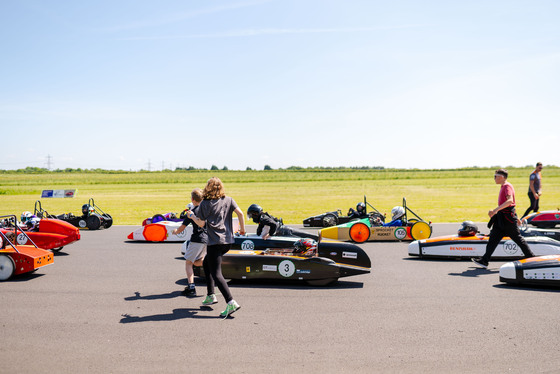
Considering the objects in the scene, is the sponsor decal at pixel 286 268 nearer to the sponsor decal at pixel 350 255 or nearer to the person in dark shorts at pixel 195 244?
the sponsor decal at pixel 350 255

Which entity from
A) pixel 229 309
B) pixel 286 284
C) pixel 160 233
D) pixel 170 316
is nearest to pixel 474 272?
pixel 286 284

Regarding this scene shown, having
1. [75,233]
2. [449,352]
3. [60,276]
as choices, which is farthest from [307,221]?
[449,352]

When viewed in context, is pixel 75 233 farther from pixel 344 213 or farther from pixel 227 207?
pixel 344 213

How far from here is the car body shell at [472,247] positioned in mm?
9359

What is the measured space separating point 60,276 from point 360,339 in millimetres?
6222

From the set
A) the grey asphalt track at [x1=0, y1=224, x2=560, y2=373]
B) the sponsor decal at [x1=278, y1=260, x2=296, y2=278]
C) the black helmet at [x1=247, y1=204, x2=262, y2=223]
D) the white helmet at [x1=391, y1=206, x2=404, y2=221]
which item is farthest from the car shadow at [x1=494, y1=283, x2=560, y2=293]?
the white helmet at [x1=391, y1=206, x2=404, y2=221]

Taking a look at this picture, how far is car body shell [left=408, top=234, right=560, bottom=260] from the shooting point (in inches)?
368

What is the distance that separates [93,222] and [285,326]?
536 inches

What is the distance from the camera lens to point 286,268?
768cm

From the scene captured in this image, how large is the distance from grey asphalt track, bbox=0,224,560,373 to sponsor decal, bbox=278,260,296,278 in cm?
25

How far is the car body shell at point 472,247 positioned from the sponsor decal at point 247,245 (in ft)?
12.6

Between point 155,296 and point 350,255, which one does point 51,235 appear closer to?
point 155,296

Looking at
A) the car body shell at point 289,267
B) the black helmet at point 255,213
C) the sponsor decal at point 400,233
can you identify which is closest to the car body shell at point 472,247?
the sponsor decal at point 400,233

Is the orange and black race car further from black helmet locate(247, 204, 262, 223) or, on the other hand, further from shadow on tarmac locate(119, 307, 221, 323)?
shadow on tarmac locate(119, 307, 221, 323)
